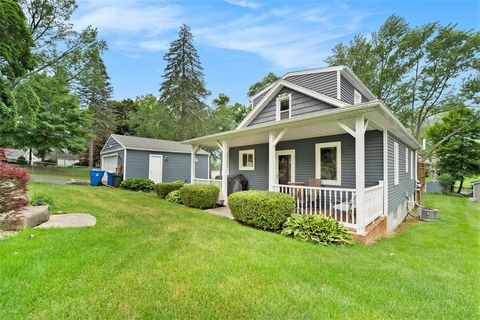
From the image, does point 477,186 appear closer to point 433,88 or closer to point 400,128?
point 433,88

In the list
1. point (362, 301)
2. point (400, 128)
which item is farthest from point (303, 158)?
point (362, 301)

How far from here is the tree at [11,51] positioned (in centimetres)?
1046

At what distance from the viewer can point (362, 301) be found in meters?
2.58

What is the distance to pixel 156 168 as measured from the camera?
1605 cm

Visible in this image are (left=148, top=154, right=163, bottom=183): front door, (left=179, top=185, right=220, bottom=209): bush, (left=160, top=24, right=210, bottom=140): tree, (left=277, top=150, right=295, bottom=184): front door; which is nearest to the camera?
(left=179, top=185, right=220, bottom=209): bush

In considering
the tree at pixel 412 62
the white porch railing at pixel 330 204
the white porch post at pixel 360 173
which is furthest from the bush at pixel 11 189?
the tree at pixel 412 62

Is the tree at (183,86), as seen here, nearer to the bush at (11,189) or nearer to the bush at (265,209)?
the bush at (265,209)

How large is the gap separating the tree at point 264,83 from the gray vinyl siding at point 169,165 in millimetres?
10063

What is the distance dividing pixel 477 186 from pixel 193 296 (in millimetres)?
21352

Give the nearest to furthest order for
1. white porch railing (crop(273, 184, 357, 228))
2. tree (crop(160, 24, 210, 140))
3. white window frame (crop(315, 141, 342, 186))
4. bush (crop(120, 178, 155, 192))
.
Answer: white porch railing (crop(273, 184, 357, 228)) → white window frame (crop(315, 141, 342, 186)) → bush (crop(120, 178, 155, 192)) → tree (crop(160, 24, 210, 140))

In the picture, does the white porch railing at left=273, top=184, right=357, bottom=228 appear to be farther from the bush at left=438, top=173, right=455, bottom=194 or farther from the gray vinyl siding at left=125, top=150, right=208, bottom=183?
the bush at left=438, top=173, right=455, bottom=194

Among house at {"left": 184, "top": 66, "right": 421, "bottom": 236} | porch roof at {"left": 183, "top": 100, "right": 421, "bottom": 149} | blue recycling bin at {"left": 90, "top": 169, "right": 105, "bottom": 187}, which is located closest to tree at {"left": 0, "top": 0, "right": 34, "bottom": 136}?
blue recycling bin at {"left": 90, "top": 169, "right": 105, "bottom": 187}

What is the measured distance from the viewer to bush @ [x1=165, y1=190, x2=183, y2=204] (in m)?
9.42

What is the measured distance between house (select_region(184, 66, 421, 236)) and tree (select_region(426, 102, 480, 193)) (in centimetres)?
1009
